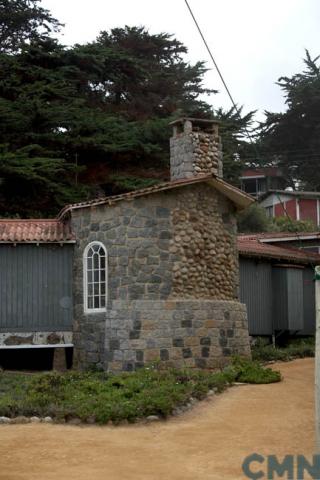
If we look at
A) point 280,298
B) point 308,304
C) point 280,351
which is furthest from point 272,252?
point 280,351

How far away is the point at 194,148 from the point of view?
1747 cm

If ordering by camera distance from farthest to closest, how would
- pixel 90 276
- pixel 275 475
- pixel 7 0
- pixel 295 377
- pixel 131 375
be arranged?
1. pixel 7 0
2. pixel 90 276
3. pixel 295 377
4. pixel 131 375
5. pixel 275 475

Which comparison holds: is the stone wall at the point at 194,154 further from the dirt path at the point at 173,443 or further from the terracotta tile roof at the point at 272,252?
the dirt path at the point at 173,443

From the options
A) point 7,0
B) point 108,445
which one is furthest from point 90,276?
point 7,0

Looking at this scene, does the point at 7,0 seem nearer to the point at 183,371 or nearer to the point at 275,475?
the point at 183,371

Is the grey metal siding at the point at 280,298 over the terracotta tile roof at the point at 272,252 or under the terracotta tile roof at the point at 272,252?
under

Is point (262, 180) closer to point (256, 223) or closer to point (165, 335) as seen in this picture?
point (256, 223)

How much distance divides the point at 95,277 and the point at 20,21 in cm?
1683

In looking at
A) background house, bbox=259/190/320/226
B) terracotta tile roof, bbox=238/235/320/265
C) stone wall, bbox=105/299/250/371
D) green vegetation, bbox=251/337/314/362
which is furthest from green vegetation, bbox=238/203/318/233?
stone wall, bbox=105/299/250/371

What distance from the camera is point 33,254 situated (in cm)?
1694

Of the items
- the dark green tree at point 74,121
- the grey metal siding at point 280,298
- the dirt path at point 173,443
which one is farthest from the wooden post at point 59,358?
the dark green tree at point 74,121

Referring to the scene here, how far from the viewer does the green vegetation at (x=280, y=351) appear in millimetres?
18422

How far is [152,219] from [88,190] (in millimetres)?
10022

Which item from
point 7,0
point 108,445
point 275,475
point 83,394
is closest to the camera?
point 275,475
